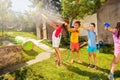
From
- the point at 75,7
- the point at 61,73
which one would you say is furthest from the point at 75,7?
the point at 61,73

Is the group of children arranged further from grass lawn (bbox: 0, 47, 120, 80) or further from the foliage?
the foliage

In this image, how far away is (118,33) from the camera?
8.47 metres

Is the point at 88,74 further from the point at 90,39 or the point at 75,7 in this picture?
the point at 75,7

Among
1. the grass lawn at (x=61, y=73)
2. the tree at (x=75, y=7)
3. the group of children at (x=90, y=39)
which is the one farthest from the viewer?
the tree at (x=75, y=7)

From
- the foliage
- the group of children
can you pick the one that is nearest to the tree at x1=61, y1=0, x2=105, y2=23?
the foliage

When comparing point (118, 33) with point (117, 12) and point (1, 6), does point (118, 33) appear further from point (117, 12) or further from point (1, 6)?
point (1, 6)

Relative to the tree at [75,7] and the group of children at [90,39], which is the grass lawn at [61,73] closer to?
the group of children at [90,39]

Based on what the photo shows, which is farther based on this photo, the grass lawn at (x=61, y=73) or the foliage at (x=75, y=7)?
the foliage at (x=75, y=7)

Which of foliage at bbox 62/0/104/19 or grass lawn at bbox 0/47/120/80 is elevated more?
foliage at bbox 62/0/104/19

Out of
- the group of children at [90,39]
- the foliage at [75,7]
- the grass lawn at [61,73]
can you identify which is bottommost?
the grass lawn at [61,73]

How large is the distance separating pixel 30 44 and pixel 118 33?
827cm

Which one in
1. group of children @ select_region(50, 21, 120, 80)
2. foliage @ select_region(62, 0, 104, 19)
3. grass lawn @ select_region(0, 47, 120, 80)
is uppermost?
foliage @ select_region(62, 0, 104, 19)

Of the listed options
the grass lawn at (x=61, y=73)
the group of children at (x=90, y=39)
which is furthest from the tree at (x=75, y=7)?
the grass lawn at (x=61, y=73)

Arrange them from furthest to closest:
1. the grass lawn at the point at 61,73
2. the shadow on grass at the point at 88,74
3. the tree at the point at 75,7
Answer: the tree at the point at 75,7, the grass lawn at the point at 61,73, the shadow on grass at the point at 88,74
